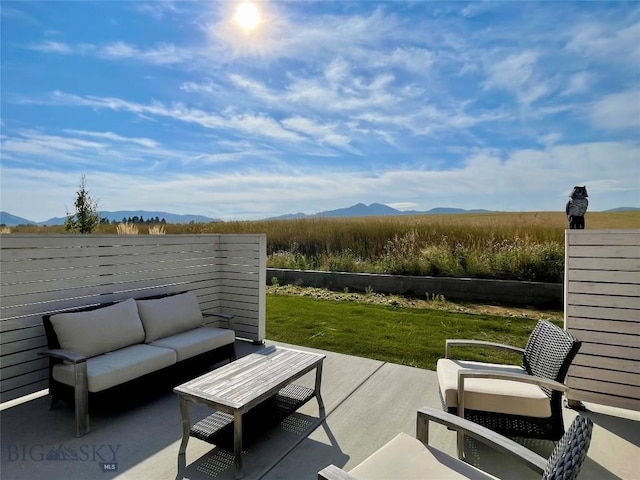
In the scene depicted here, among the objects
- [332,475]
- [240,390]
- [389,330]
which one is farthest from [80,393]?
[389,330]

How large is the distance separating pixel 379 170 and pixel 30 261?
31.9 ft

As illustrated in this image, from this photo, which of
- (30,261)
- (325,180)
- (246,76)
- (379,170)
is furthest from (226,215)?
(30,261)

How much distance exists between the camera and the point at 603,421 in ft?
8.35

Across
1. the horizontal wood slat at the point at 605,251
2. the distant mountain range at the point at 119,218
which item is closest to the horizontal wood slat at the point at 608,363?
the horizontal wood slat at the point at 605,251

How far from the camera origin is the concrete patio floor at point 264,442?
1.95 m

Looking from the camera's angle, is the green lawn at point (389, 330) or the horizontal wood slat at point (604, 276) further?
the green lawn at point (389, 330)

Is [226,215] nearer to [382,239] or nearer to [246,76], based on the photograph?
[382,239]

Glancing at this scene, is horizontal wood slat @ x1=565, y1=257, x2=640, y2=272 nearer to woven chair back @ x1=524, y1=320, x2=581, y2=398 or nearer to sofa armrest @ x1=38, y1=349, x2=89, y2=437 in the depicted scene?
woven chair back @ x1=524, y1=320, x2=581, y2=398

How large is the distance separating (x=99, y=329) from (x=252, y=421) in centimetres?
150

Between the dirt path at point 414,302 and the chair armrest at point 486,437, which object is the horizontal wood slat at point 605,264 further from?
the dirt path at point 414,302

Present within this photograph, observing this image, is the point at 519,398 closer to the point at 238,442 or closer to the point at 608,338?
the point at 608,338

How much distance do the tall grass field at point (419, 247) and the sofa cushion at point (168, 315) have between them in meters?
2.50

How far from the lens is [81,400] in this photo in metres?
2.32

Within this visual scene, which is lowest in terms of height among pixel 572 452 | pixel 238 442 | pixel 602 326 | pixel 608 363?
pixel 238 442
